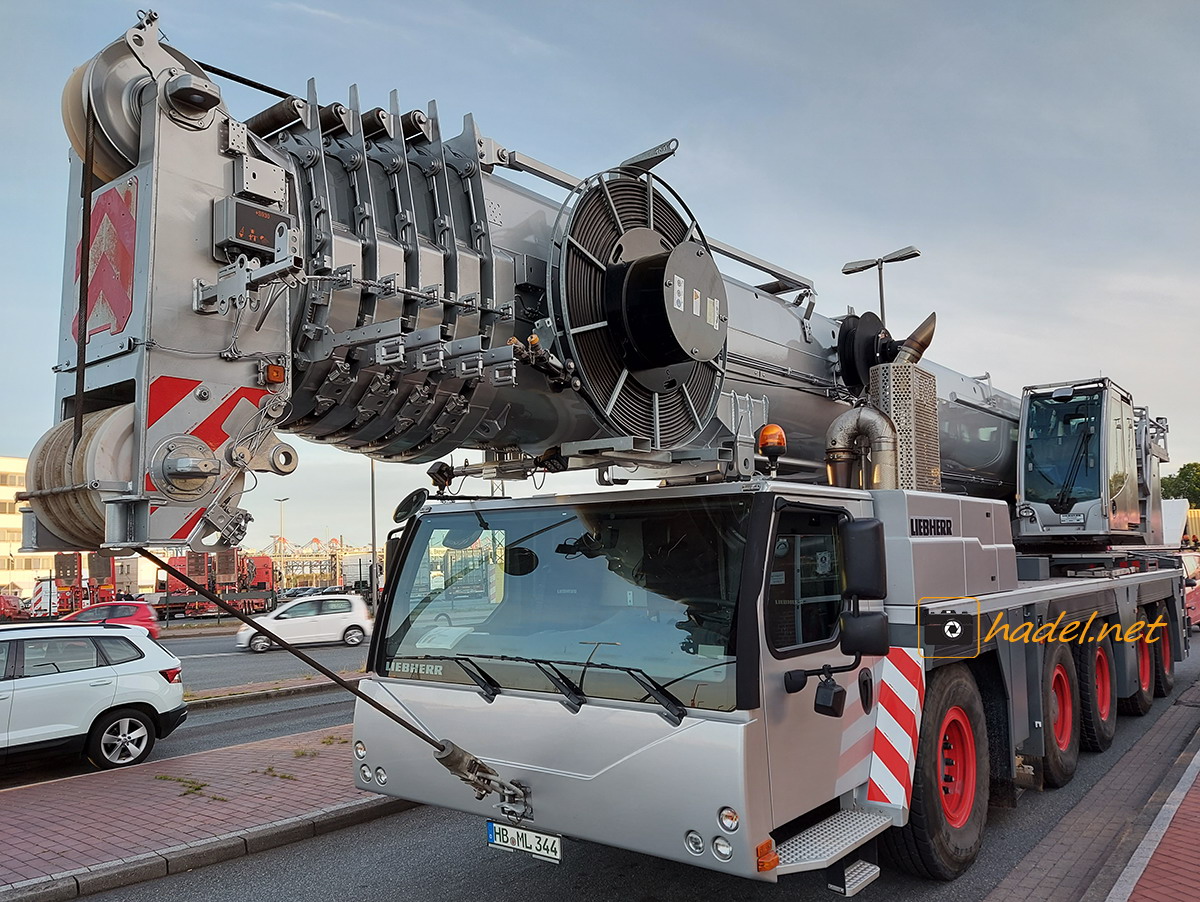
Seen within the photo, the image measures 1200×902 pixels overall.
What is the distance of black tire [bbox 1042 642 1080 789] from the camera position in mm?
6344

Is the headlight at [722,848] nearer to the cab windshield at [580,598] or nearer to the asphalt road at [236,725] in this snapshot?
the cab windshield at [580,598]

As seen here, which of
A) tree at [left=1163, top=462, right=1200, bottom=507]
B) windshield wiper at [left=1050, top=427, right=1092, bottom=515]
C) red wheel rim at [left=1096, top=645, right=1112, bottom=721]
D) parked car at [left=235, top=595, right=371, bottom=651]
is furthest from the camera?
tree at [left=1163, top=462, right=1200, bottom=507]

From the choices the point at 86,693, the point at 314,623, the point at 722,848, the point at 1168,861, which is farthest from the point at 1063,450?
the point at 314,623

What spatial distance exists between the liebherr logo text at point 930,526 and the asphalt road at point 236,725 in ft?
24.8

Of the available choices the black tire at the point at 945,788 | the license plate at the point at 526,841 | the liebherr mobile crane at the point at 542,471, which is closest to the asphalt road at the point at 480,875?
the black tire at the point at 945,788

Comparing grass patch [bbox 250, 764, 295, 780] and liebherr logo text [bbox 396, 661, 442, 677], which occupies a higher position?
liebherr logo text [bbox 396, 661, 442, 677]

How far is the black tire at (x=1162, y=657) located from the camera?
1025 cm

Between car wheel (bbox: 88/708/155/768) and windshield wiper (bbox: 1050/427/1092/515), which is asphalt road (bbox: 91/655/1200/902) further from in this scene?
windshield wiper (bbox: 1050/427/1092/515)

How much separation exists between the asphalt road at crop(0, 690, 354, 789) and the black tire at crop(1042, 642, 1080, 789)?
7.36 m

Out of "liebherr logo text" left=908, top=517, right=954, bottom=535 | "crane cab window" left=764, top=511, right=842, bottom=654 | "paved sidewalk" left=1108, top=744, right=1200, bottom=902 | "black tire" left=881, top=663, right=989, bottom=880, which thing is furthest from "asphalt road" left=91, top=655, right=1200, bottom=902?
A: "liebherr logo text" left=908, top=517, right=954, bottom=535

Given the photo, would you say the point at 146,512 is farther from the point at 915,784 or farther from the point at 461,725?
the point at 915,784

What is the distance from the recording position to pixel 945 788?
5.01 metres

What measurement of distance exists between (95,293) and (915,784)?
163 inches

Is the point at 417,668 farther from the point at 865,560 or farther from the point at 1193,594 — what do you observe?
the point at 1193,594
